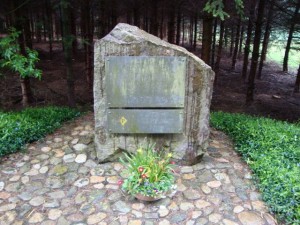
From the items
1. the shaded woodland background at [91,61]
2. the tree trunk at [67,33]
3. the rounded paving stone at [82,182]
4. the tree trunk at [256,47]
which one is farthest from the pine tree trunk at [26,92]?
the tree trunk at [256,47]

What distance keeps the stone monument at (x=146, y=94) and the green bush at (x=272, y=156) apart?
3.02 ft

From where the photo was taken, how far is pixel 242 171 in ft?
14.0

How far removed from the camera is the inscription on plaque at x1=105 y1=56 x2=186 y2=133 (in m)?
4.04

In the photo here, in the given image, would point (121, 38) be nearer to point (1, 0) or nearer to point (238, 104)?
point (1, 0)

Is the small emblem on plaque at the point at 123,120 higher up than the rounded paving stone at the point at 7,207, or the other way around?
the small emblem on plaque at the point at 123,120

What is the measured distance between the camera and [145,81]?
161 inches

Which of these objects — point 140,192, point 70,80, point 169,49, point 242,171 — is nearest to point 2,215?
point 140,192

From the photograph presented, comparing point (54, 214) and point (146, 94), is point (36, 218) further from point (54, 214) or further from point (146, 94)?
point (146, 94)

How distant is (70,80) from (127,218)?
4.09 metres

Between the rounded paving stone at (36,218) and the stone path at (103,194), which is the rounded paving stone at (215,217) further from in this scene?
the rounded paving stone at (36,218)

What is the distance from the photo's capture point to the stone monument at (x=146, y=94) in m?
4.04

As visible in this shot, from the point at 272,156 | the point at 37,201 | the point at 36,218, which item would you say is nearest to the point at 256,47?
the point at 272,156

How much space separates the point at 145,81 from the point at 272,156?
2.21 metres

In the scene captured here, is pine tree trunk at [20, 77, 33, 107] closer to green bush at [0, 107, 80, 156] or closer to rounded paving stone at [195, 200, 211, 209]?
green bush at [0, 107, 80, 156]
